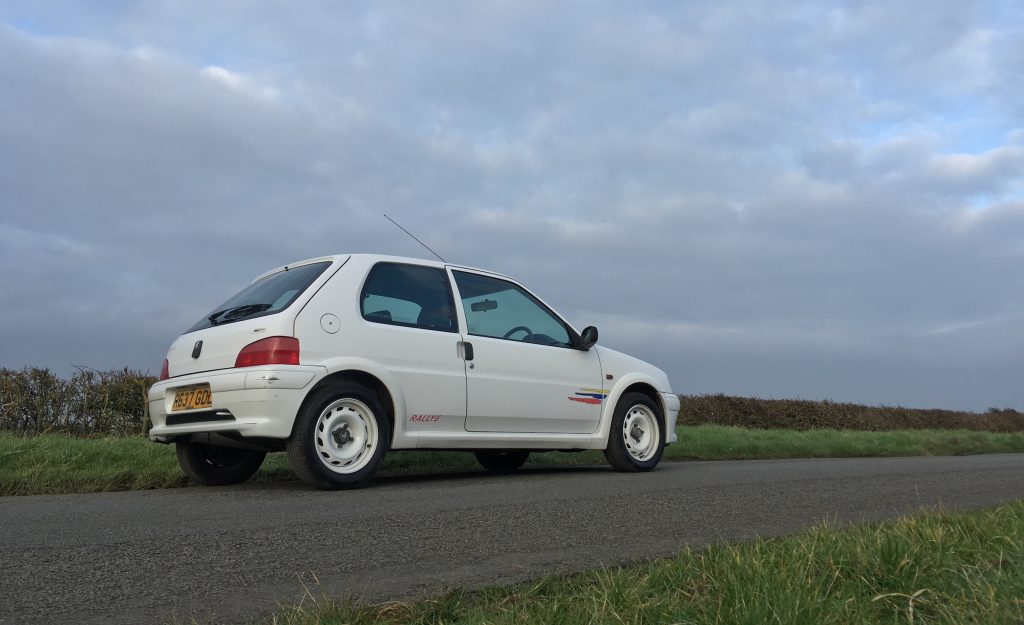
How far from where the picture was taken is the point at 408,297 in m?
6.80

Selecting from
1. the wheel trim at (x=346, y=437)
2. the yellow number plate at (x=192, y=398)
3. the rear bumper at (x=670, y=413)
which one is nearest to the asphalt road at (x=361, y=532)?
the wheel trim at (x=346, y=437)

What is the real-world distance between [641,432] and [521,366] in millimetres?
1644

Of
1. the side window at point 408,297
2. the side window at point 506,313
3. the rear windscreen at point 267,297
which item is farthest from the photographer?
the side window at point 506,313

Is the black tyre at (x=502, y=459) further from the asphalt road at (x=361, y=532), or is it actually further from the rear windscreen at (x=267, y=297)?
the rear windscreen at (x=267, y=297)

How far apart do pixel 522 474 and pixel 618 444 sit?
0.93 meters

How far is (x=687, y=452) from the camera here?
11.5 meters

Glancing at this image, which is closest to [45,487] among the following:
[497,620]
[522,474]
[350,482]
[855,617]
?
[350,482]

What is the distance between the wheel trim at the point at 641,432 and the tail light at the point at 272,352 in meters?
3.37

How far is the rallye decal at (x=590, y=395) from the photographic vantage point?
758cm

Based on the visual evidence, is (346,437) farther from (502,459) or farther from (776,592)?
(776,592)

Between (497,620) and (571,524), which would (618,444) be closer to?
(571,524)

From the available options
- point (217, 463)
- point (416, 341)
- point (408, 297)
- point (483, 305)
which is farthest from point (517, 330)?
point (217, 463)

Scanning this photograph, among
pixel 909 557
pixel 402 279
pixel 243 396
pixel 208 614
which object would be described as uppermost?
pixel 402 279

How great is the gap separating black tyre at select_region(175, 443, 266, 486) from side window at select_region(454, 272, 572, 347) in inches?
83.6
